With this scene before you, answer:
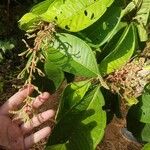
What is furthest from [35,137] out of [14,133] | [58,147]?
[58,147]

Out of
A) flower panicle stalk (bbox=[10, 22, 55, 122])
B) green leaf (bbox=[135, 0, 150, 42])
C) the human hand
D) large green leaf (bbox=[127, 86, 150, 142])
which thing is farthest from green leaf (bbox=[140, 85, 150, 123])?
the human hand

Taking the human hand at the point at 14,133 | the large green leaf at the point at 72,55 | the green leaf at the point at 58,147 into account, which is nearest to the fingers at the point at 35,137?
the human hand at the point at 14,133

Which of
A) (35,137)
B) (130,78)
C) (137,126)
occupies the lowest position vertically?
(35,137)

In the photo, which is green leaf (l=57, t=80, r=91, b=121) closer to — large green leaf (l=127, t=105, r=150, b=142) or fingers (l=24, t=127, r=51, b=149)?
large green leaf (l=127, t=105, r=150, b=142)

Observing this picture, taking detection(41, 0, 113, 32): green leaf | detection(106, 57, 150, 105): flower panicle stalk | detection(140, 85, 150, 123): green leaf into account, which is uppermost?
detection(41, 0, 113, 32): green leaf

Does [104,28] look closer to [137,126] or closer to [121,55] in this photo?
[121,55]

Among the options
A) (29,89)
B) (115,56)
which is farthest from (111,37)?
(29,89)
